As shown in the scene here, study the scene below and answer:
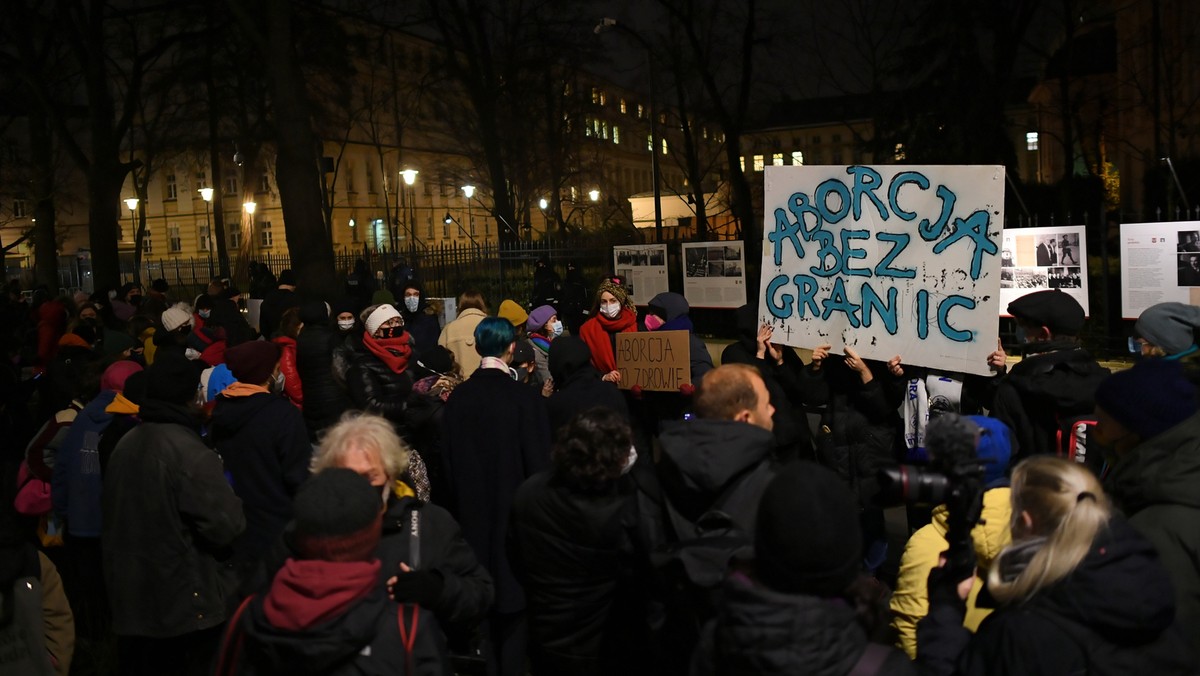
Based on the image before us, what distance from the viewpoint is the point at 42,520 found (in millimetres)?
5883

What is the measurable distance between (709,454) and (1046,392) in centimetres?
234

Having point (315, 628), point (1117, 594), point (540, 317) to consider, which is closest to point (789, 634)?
point (1117, 594)

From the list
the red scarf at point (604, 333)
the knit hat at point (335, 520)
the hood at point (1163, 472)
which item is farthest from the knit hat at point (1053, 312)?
the knit hat at point (335, 520)

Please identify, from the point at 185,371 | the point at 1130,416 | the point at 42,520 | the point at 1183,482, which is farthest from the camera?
the point at 42,520

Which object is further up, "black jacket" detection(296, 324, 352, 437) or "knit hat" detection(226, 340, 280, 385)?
"knit hat" detection(226, 340, 280, 385)

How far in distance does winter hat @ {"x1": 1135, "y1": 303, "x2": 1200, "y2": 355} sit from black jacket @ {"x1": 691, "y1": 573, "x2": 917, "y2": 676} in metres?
3.21

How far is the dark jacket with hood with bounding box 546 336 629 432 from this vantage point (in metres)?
5.04

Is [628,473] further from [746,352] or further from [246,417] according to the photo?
[746,352]

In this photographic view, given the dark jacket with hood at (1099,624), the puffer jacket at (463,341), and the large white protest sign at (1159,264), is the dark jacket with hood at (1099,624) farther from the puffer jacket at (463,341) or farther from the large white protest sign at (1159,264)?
the large white protest sign at (1159,264)

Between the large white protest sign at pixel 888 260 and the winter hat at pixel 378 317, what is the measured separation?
2450 mm

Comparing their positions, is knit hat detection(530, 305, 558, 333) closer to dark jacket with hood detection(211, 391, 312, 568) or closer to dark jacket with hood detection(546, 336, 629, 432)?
dark jacket with hood detection(546, 336, 629, 432)

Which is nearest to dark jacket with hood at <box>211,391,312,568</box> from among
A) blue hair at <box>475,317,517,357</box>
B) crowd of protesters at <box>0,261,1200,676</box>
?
crowd of protesters at <box>0,261,1200,676</box>

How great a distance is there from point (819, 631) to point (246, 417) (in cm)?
334

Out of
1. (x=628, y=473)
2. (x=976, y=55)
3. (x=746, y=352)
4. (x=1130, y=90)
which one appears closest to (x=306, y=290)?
(x=746, y=352)
